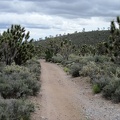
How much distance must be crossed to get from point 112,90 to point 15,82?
4.58 m

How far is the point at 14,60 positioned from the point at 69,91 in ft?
35.4

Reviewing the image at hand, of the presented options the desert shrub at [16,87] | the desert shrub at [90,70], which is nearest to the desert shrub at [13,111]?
the desert shrub at [16,87]

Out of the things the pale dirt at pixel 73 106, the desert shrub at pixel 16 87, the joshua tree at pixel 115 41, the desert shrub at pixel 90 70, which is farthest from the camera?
the joshua tree at pixel 115 41

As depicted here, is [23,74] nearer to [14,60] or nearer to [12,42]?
[12,42]

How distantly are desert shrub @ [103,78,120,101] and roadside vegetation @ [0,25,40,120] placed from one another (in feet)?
11.4

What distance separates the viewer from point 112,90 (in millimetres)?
13891

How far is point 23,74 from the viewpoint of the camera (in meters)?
16.7

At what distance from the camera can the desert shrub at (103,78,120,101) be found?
43.4 ft

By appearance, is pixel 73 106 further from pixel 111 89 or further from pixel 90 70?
pixel 90 70

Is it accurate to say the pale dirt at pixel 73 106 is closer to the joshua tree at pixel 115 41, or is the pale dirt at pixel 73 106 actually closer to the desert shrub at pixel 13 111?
the desert shrub at pixel 13 111

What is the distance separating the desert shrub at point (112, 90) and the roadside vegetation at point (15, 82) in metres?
3.49

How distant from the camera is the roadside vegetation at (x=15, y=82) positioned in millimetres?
9289

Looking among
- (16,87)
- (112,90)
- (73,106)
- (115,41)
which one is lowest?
(73,106)

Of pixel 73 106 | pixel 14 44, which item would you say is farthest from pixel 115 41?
pixel 73 106
